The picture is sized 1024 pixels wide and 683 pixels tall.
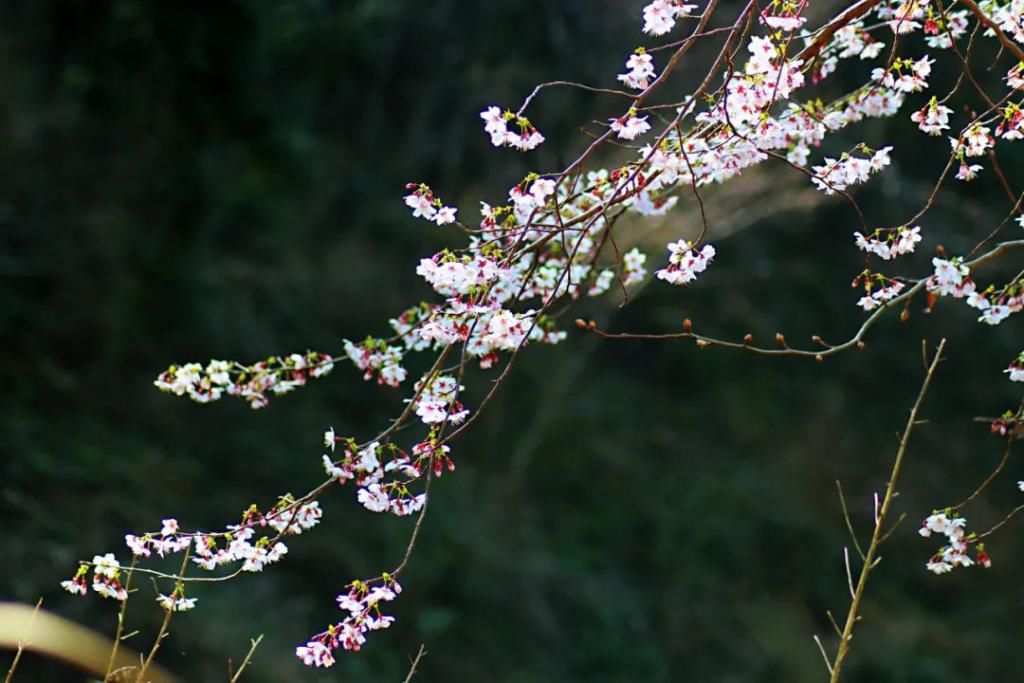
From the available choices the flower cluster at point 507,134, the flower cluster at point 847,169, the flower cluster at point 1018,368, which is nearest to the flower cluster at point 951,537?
the flower cluster at point 1018,368

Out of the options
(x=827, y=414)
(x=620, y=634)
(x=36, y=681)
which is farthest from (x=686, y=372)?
(x=36, y=681)

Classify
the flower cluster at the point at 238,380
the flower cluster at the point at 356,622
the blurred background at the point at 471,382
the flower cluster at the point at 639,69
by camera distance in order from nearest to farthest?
the flower cluster at the point at 356,622
the flower cluster at the point at 639,69
the flower cluster at the point at 238,380
the blurred background at the point at 471,382

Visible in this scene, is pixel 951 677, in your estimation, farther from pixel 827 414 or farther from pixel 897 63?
pixel 897 63

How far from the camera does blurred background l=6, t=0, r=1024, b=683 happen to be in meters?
4.87

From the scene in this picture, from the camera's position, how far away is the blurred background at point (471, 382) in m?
4.87

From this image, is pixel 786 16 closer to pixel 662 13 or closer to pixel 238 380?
pixel 662 13

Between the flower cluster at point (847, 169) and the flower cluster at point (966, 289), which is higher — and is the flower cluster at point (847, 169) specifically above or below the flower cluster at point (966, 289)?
above

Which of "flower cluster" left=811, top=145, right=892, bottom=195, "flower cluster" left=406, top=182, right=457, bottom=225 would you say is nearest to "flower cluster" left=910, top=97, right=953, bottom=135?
"flower cluster" left=811, top=145, right=892, bottom=195

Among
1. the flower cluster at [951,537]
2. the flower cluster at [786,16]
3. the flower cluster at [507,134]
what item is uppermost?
the flower cluster at [786,16]

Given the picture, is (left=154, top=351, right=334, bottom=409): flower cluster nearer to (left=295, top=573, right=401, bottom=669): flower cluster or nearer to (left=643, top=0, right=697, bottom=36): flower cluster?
(left=295, top=573, right=401, bottom=669): flower cluster

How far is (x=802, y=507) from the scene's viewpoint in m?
6.56

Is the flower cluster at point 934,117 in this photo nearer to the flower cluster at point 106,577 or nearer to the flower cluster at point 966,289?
the flower cluster at point 966,289

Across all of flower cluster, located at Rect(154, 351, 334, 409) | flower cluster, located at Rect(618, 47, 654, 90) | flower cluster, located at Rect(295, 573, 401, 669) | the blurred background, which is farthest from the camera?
the blurred background

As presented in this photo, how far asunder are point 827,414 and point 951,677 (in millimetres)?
1831
